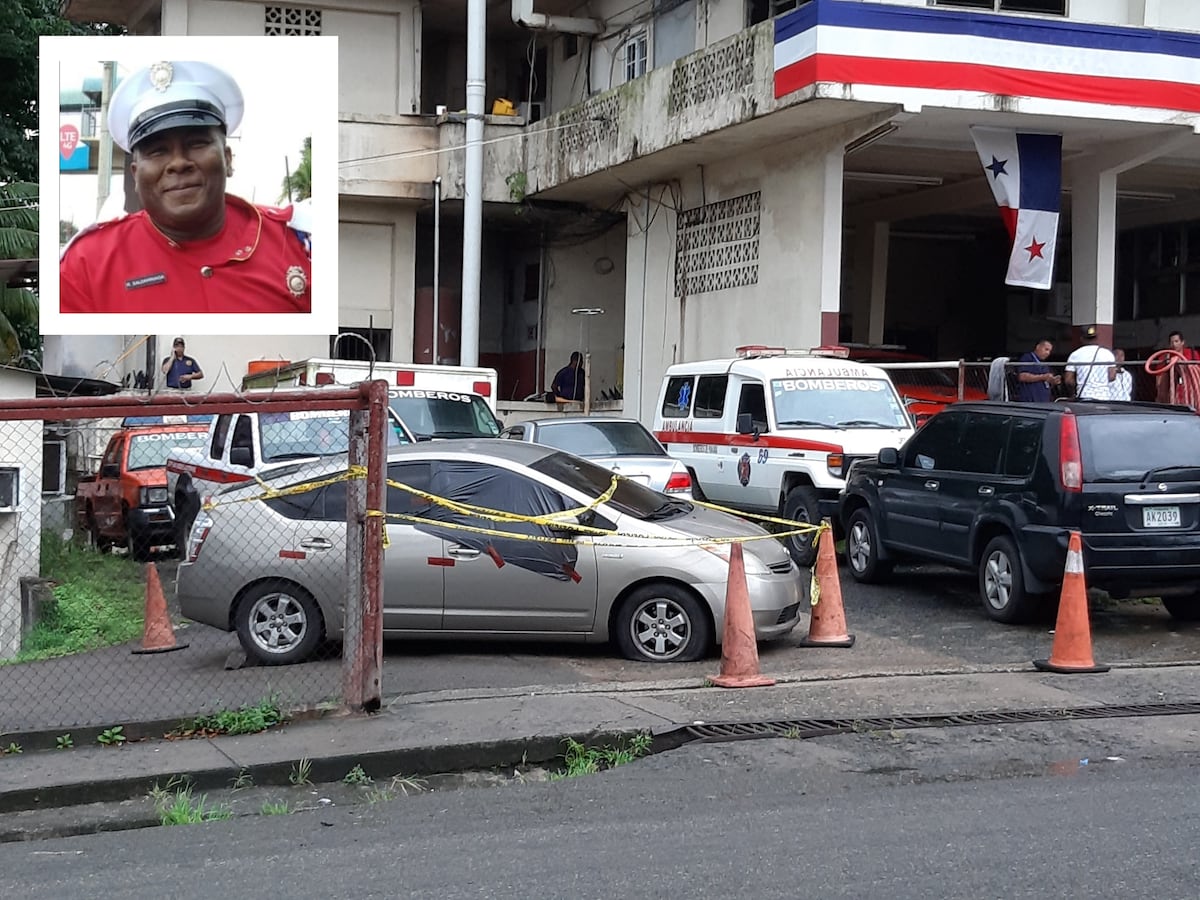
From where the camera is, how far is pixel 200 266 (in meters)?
17.1

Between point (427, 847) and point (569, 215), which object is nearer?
point (427, 847)

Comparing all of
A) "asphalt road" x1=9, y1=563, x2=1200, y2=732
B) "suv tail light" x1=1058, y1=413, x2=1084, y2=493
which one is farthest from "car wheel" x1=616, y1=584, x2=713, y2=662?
"suv tail light" x1=1058, y1=413, x2=1084, y2=493

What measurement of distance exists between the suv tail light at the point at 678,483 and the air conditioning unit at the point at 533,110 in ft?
50.2

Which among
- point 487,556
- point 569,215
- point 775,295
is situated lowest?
point 487,556

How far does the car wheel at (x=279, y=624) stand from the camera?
10.3 metres

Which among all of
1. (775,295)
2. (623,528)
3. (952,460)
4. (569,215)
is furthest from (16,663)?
(569,215)

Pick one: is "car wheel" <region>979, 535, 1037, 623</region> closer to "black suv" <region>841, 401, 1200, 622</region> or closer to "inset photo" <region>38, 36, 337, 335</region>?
"black suv" <region>841, 401, 1200, 622</region>

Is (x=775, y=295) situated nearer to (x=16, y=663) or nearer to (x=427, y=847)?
(x=16, y=663)

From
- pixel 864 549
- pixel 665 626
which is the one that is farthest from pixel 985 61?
pixel 665 626

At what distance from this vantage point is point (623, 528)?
10477mm

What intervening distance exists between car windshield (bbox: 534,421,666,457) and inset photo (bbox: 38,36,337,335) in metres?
2.89

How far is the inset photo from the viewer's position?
16.8 meters

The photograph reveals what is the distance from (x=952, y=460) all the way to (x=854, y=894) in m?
7.65

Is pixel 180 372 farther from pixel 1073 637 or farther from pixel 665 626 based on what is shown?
pixel 1073 637
